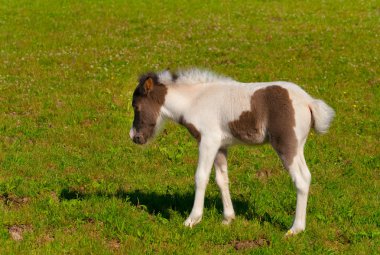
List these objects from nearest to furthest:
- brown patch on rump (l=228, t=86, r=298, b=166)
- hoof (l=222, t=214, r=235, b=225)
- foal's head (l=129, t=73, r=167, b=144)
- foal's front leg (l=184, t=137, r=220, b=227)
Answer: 1. brown patch on rump (l=228, t=86, r=298, b=166)
2. foal's front leg (l=184, t=137, r=220, b=227)
3. hoof (l=222, t=214, r=235, b=225)
4. foal's head (l=129, t=73, r=167, b=144)

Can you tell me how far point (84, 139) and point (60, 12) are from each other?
18.7m

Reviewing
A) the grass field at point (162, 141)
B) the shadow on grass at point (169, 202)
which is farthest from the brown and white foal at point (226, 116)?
the grass field at point (162, 141)

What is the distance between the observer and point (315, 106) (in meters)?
9.40

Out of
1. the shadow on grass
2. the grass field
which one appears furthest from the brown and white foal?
the grass field

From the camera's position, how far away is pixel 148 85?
1025 centimetres

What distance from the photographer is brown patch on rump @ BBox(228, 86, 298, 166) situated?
925 centimetres

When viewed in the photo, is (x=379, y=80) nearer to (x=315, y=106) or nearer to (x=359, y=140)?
(x=359, y=140)

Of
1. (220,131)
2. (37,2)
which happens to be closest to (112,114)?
(220,131)

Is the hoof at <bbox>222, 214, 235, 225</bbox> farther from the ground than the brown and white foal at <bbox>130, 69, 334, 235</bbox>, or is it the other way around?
the brown and white foal at <bbox>130, 69, 334, 235</bbox>

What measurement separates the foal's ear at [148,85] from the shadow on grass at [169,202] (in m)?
2.07

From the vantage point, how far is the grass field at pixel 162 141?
31.9 feet

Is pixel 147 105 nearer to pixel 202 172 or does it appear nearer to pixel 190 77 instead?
pixel 190 77

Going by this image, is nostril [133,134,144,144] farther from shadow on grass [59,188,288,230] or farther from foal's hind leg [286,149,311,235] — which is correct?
foal's hind leg [286,149,311,235]

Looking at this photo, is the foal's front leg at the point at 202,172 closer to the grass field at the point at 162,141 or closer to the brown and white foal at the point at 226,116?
the brown and white foal at the point at 226,116
